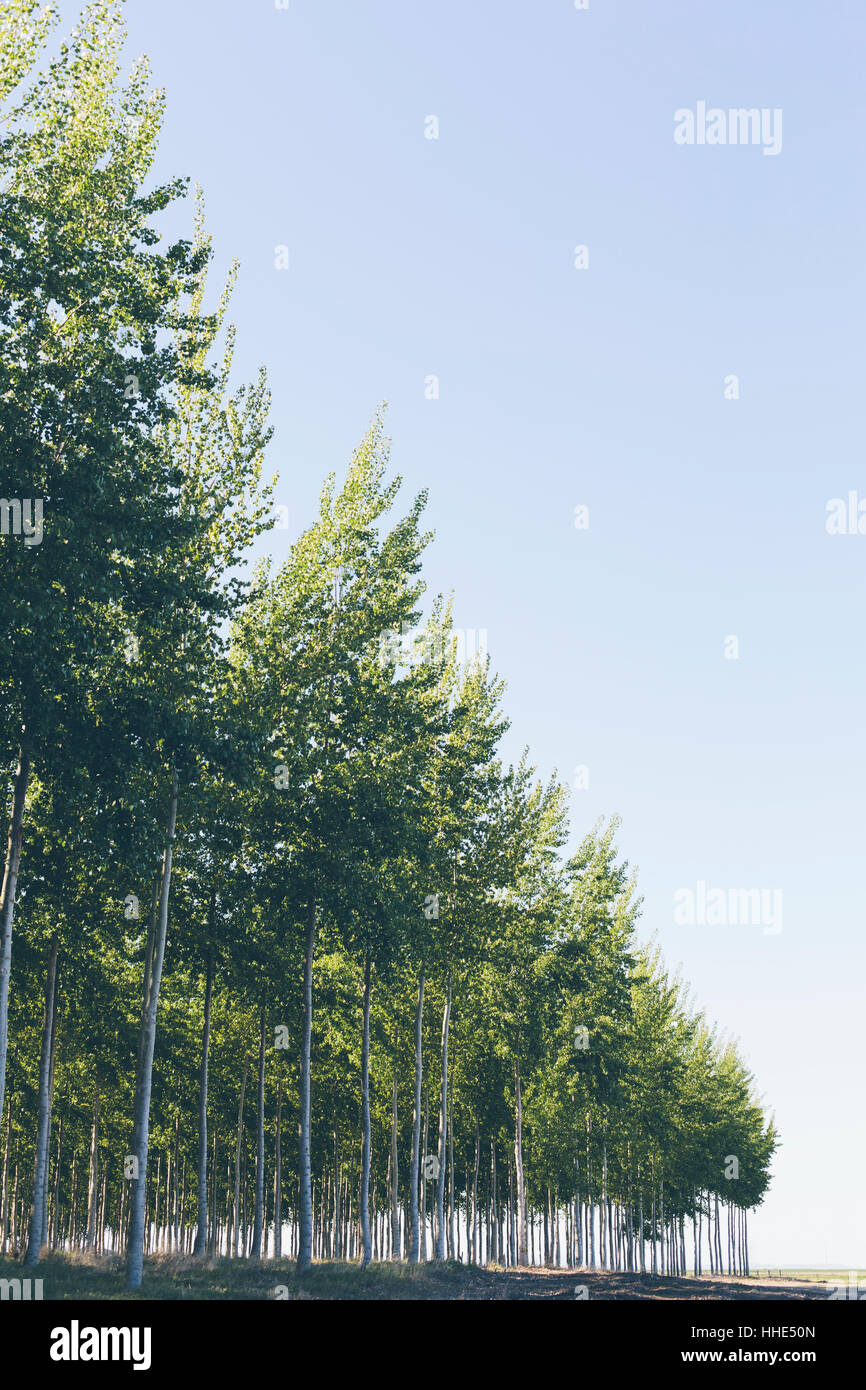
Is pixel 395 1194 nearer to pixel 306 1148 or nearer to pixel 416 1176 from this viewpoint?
pixel 416 1176

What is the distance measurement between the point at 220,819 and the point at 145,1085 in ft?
25.7

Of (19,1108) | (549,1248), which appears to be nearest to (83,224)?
(19,1108)

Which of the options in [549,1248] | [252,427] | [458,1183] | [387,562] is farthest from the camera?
[458,1183]

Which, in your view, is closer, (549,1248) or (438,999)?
(438,999)

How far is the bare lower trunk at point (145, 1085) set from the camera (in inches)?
859

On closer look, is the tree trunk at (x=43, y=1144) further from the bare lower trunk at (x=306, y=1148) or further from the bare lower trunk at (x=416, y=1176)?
the bare lower trunk at (x=416, y=1176)

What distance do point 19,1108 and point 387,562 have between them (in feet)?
108

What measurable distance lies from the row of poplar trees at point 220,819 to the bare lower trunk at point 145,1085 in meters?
0.09

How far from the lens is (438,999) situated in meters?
46.1

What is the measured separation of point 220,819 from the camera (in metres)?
29.7

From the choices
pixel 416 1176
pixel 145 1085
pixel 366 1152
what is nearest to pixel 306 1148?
pixel 366 1152

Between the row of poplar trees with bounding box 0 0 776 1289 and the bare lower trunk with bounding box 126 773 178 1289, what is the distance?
0.09 meters

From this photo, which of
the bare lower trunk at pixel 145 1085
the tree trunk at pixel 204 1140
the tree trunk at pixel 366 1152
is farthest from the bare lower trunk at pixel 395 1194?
the bare lower trunk at pixel 145 1085
